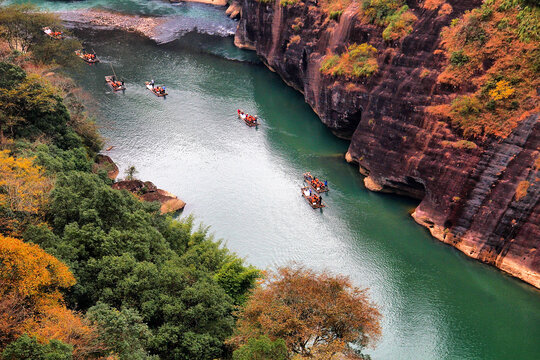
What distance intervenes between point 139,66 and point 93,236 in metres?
45.4

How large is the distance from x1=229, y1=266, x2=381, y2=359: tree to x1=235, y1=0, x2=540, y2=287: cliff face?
16.2 meters

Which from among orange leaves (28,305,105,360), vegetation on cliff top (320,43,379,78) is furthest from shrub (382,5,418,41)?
orange leaves (28,305,105,360)

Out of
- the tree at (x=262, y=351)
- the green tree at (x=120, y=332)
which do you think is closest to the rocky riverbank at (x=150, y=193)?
the green tree at (x=120, y=332)

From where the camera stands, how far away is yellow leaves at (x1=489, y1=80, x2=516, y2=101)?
28797 millimetres

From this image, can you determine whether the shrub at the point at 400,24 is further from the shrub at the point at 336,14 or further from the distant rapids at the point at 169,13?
the distant rapids at the point at 169,13

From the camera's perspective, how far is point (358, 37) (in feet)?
133

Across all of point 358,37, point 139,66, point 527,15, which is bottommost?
point 139,66

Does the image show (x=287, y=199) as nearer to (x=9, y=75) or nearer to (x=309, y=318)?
(x=309, y=318)

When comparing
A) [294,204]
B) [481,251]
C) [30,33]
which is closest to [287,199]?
[294,204]

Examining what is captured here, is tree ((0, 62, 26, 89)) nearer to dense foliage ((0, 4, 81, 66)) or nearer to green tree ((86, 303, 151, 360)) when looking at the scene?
dense foliage ((0, 4, 81, 66))

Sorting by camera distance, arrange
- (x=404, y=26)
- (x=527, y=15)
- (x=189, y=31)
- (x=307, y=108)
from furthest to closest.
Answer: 1. (x=189, y=31)
2. (x=307, y=108)
3. (x=404, y=26)
4. (x=527, y=15)

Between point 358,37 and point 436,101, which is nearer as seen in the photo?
point 436,101

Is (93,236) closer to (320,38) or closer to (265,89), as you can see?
(320,38)

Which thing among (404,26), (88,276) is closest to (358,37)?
(404,26)
